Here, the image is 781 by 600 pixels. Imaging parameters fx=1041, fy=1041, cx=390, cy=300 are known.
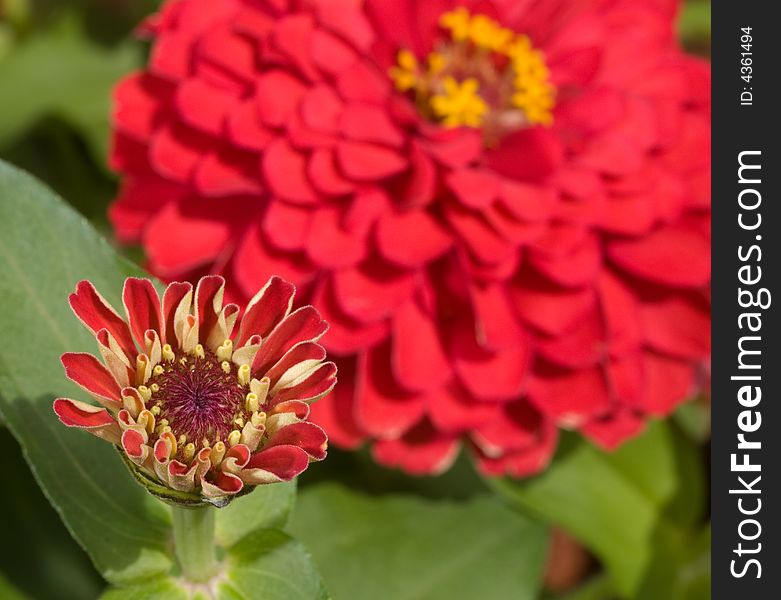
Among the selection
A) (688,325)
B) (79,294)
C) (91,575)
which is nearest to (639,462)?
(688,325)

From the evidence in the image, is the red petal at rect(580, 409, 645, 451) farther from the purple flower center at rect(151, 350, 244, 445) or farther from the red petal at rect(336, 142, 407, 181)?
the purple flower center at rect(151, 350, 244, 445)

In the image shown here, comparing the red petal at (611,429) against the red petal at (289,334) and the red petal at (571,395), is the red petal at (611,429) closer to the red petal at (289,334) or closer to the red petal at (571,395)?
the red petal at (571,395)

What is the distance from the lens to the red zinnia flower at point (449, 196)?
0.53 metres

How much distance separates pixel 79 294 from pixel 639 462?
50 centimetres

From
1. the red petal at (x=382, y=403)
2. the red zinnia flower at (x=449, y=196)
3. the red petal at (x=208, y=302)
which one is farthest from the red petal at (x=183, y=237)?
the red petal at (x=208, y=302)

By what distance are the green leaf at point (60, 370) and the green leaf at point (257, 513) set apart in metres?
0.03

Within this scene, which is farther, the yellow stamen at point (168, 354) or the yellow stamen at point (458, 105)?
→ the yellow stamen at point (458, 105)

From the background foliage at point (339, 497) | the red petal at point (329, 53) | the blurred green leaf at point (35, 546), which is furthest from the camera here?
the blurred green leaf at point (35, 546)

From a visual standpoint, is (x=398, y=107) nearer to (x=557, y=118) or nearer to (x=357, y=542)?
(x=557, y=118)

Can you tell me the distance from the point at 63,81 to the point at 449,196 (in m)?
0.34

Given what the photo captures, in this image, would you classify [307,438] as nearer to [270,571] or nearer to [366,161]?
[270,571]

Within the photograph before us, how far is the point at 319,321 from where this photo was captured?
0.35 m

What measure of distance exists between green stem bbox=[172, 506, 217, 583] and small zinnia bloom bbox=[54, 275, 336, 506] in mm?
45

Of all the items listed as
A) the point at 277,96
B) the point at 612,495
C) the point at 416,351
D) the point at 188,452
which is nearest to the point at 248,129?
the point at 277,96
